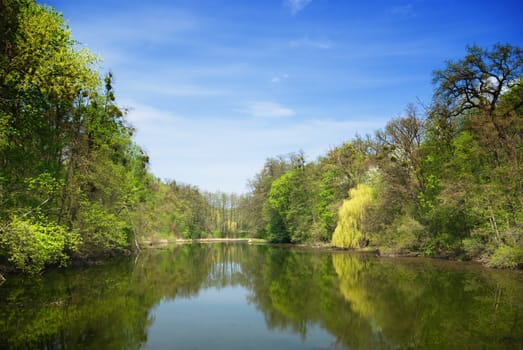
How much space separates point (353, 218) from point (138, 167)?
24.7m

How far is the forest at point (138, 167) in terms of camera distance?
1469 cm

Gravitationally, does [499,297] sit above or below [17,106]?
below

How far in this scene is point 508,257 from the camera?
73.8 feet

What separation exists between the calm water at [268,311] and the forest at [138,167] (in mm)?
2661

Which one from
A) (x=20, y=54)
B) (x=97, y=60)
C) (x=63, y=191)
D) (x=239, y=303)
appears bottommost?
(x=239, y=303)

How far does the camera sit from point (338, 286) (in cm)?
1839

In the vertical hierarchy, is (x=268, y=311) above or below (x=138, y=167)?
below

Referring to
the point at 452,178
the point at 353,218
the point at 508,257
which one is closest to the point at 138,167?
the point at 353,218

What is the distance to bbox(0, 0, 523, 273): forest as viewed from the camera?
14.7 metres

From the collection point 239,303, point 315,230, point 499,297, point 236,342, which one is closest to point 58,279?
point 239,303

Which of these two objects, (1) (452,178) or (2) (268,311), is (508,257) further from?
(2) (268,311)

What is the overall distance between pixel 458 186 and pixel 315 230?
1024 inches

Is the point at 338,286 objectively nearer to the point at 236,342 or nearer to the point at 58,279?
the point at 236,342

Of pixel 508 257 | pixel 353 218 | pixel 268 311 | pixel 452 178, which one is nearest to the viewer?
pixel 268 311
